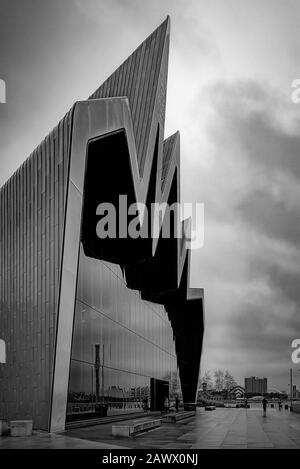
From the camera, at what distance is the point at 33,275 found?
22.2 m

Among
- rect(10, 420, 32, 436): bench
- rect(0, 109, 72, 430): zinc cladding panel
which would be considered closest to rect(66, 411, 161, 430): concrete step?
rect(0, 109, 72, 430): zinc cladding panel

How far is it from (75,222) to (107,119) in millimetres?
4317

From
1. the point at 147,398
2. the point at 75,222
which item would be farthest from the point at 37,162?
the point at 147,398

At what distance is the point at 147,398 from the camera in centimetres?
3622

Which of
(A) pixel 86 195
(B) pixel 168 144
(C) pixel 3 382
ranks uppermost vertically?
(B) pixel 168 144

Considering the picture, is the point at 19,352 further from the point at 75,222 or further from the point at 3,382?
the point at 75,222

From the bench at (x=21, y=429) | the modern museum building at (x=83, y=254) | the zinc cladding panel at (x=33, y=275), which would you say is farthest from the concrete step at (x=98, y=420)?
the bench at (x=21, y=429)

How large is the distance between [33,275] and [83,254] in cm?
224

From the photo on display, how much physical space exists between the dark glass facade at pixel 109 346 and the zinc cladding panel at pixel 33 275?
1.55 m

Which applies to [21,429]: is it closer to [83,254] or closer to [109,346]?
[83,254]

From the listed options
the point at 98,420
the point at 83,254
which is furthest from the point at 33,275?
the point at 98,420

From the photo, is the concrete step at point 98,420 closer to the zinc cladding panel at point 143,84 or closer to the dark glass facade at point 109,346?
the dark glass facade at point 109,346

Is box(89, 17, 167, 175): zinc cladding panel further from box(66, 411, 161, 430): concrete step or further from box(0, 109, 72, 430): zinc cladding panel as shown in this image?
box(66, 411, 161, 430): concrete step

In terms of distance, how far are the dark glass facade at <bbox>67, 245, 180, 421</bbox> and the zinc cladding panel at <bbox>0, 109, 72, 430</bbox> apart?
61.2 inches
